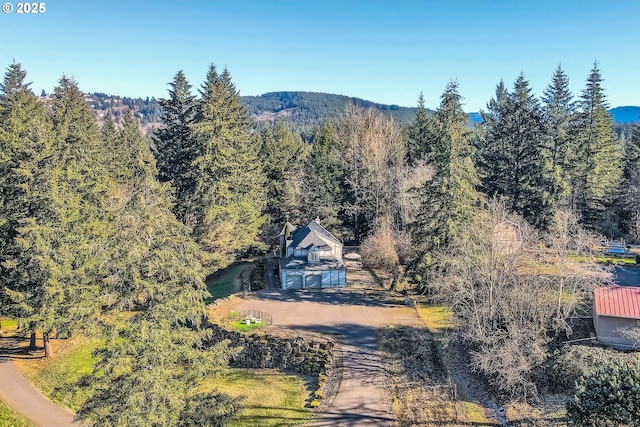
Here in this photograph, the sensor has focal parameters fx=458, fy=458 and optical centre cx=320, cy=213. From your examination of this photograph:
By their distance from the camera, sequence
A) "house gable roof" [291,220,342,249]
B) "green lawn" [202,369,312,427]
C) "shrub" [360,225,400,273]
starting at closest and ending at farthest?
1. "green lawn" [202,369,312,427]
2. "shrub" [360,225,400,273]
3. "house gable roof" [291,220,342,249]

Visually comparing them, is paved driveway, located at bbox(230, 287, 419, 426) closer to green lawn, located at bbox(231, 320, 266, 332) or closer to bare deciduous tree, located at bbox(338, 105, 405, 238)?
green lawn, located at bbox(231, 320, 266, 332)

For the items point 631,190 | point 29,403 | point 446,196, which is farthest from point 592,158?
point 29,403

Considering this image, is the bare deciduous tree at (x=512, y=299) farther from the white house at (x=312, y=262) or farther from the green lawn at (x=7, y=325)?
the green lawn at (x=7, y=325)

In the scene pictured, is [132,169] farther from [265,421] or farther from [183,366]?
[183,366]

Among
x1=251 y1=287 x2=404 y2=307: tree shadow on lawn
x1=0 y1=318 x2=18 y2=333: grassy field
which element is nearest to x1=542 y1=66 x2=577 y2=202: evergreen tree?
x1=251 y1=287 x2=404 y2=307: tree shadow on lawn

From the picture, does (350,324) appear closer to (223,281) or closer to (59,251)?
(223,281)

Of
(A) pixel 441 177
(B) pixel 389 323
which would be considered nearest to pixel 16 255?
(B) pixel 389 323

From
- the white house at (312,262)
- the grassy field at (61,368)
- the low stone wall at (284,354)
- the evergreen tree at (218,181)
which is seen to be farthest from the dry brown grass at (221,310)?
the grassy field at (61,368)
